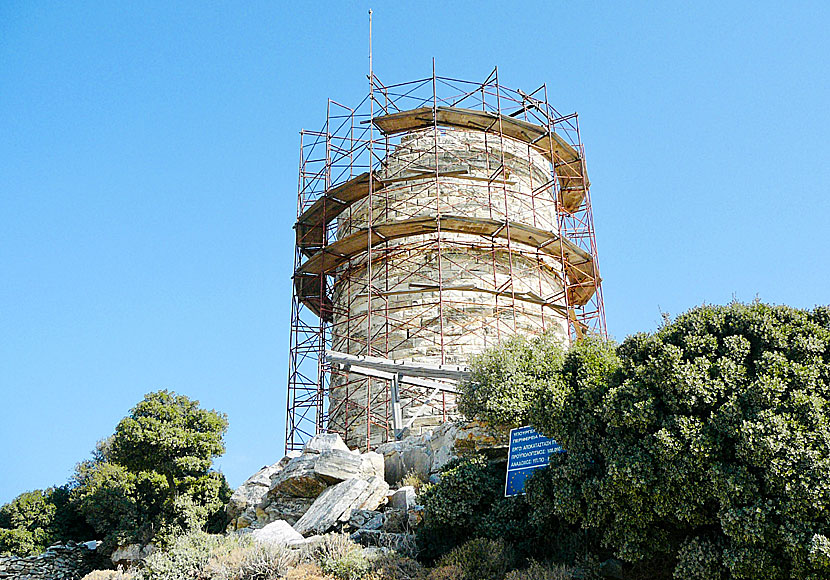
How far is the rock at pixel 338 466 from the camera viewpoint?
587 inches

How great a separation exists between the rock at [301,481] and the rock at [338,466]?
163 millimetres

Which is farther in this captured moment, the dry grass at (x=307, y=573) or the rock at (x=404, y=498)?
the rock at (x=404, y=498)

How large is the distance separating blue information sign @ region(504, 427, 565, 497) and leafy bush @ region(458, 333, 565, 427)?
0.78 metres

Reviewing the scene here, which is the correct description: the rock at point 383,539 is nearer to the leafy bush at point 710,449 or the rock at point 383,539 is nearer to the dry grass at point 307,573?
the dry grass at point 307,573

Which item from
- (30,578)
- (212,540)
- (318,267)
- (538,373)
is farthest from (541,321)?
(30,578)

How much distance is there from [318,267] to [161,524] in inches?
382

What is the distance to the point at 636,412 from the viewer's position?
930 centimetres

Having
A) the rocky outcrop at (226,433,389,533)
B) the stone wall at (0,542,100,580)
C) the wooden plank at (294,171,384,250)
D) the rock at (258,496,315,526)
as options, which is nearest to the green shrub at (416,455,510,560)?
the rocky outcrop at (226,433,389,533)

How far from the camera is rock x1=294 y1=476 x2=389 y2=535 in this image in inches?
507

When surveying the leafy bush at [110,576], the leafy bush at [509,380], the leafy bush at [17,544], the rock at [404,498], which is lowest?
the leafy bush at [110,576]

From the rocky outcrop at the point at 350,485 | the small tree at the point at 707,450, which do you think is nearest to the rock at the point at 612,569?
the small tree at the point at 707,450

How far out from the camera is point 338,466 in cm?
1498

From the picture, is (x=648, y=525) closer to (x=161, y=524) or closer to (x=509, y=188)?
(x=161, y=524)

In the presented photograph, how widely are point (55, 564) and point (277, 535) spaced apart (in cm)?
898
